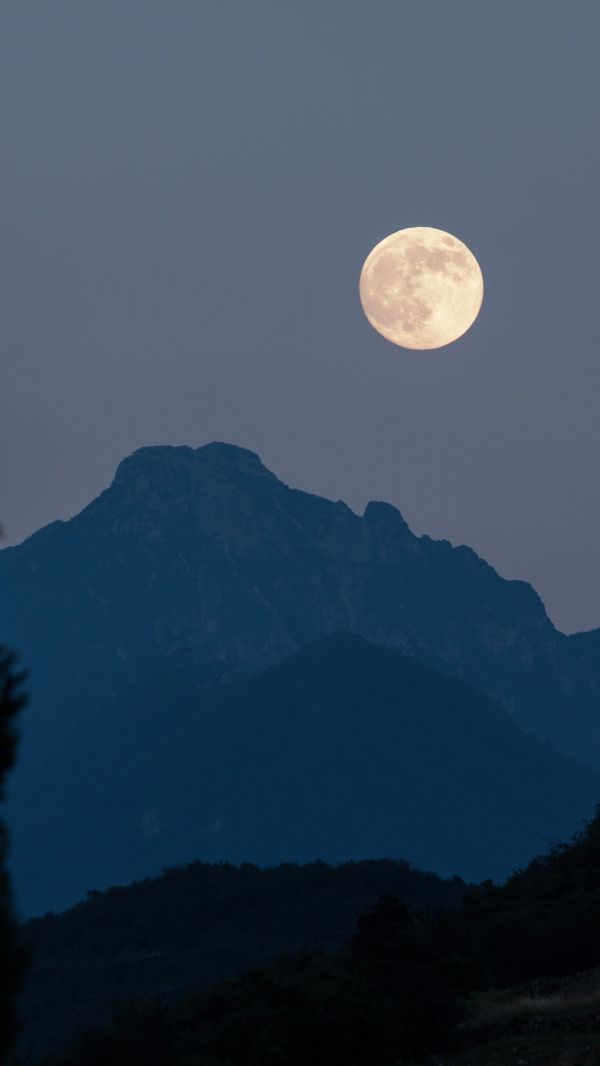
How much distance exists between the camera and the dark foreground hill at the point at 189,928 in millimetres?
103750

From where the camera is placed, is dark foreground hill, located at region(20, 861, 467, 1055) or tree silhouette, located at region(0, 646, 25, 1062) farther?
dark foreground hill, located at region(20, 861, 467, 1055)

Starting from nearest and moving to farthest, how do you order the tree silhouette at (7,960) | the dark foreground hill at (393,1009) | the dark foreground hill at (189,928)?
the tree silhouette at (7,960), the dark foreground hill at (393,1009), the dark foreground hill at (189,928)

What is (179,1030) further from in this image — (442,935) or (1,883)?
(1,883)

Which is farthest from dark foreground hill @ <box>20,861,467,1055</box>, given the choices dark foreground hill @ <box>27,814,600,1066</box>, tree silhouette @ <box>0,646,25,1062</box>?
tree silhouette @ <box>0,646,25,1062</box>

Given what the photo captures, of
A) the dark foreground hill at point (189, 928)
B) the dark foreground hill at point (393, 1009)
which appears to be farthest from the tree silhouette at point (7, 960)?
the dark foreground hill at point (189, 928)

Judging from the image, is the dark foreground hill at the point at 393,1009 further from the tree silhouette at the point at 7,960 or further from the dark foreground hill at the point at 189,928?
the dark foreground hill at the point at 189,928

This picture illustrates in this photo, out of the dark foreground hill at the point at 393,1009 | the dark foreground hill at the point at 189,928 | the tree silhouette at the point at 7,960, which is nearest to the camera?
the tree silhouette at the point at 7,960

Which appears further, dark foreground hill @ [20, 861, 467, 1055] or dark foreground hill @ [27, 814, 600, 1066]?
dark foreground hill @ [20, 861, 467, 1055]

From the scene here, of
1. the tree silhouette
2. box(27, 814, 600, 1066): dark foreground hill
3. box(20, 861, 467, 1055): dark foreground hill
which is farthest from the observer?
box(20, 861, 467, 1055): dark foreground hill

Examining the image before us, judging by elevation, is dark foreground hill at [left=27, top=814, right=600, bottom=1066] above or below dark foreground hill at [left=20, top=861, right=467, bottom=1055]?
below

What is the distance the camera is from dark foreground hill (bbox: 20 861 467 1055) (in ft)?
340

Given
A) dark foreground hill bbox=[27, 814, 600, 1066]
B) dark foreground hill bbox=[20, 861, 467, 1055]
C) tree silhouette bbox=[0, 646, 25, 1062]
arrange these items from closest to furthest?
tree silhouette bbox=[0, 646, 25, 1062], dark foreground hill bbox=[27, 814, 600, 1066], dark foreground hill bbox=[20, 861, 467, 1055]

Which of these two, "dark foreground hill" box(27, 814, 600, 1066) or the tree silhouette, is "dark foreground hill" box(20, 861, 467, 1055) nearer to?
"dark foreground hill" box(27, 814, 600, 1066)

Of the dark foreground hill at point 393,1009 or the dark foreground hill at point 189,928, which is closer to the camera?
the dark foreground hill at point 393,1009
